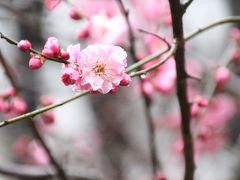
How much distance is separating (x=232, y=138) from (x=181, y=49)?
2992 mm

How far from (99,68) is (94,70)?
0.08ft

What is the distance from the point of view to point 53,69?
534 centimetres

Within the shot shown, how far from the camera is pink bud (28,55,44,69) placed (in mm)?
1144

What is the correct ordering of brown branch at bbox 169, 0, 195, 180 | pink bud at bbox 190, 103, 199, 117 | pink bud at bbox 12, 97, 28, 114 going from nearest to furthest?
1. brown branch at bbox 169, 0, 195, 180
2. pink bud at bbox 190, 103, 199, 117
3. pink bud at bbox 12, 97, 28, 114

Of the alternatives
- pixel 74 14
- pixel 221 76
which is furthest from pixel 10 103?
pixel 221 76

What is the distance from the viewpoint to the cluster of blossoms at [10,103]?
1678 millimetres

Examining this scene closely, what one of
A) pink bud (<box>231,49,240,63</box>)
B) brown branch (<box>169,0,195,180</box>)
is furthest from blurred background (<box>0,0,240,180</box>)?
brown branch (<box>169,0,195,180</box>)

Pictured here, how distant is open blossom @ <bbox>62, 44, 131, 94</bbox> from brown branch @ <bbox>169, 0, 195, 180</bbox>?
0.18 m

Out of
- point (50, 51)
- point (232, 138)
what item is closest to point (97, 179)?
point (50, 51)

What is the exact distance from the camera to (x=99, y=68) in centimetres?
121

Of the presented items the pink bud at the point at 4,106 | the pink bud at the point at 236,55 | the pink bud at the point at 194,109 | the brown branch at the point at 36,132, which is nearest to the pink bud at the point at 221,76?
the pink bud at the point at 236,55

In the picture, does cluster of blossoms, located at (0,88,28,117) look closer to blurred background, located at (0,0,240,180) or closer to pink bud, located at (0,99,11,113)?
pink bud, located at (0,99,11,113)

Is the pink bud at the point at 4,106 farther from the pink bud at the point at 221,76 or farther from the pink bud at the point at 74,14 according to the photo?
the pink bud at the point at 221,76

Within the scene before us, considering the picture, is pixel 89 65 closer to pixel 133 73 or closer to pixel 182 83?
pixel 133 73
